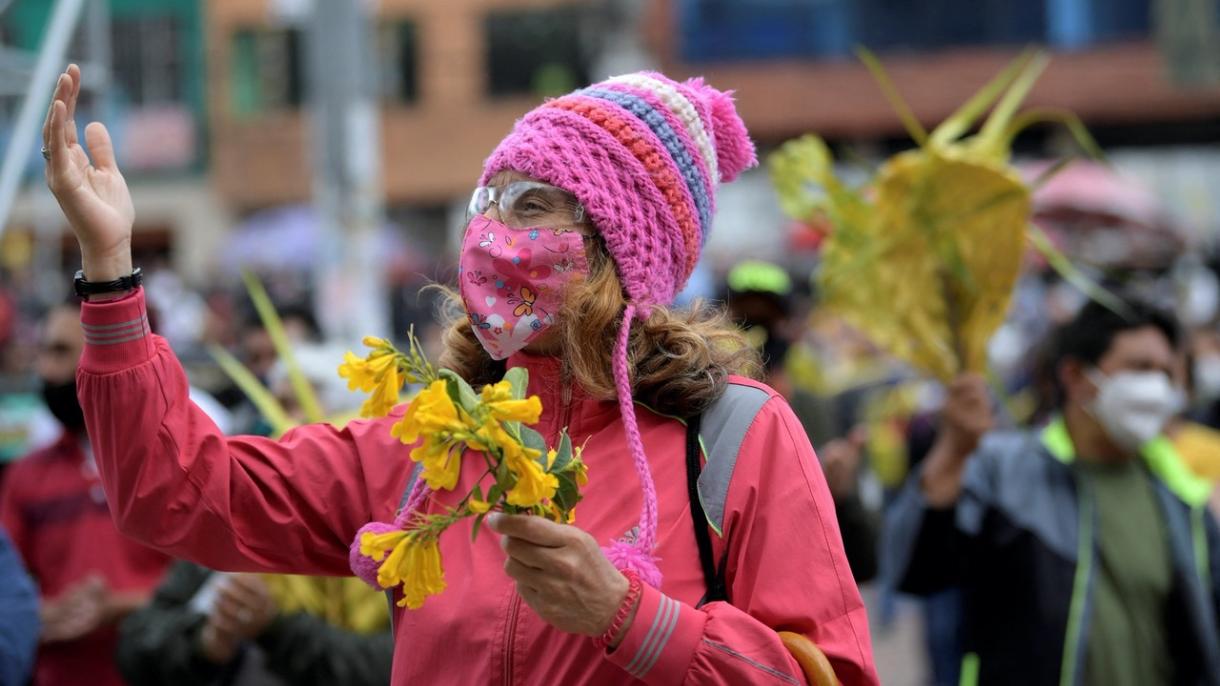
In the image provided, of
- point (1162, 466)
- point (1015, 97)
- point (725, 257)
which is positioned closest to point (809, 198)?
point (1015, 97)

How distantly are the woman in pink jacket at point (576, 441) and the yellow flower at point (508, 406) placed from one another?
0.48ft

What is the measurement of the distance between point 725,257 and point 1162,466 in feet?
58.1

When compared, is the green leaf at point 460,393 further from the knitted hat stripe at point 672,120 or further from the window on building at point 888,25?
the window on building at point 888,25

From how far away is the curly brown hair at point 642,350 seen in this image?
225cm

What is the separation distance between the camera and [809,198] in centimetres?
450

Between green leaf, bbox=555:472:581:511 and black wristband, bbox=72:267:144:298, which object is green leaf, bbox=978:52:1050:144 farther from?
black wristband, bbox=72:267:144:298

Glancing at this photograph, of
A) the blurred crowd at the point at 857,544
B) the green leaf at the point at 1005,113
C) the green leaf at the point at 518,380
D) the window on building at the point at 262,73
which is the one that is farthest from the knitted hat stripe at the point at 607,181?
the window on building at the point at 262,73

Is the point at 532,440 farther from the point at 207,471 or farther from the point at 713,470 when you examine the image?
the point at 207,471

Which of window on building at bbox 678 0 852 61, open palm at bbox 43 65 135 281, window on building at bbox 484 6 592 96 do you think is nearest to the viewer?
open palm at bbox 43 65 135 281

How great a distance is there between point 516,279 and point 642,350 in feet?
0.75

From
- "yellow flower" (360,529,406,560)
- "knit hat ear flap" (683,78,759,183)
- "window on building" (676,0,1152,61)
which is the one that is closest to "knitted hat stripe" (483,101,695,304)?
"knit hat ear flap" (683,78,759,183)

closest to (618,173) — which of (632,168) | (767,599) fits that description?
(632,168)

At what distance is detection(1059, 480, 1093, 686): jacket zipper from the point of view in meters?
3.69

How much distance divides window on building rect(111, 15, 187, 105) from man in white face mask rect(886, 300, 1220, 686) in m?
27.5
